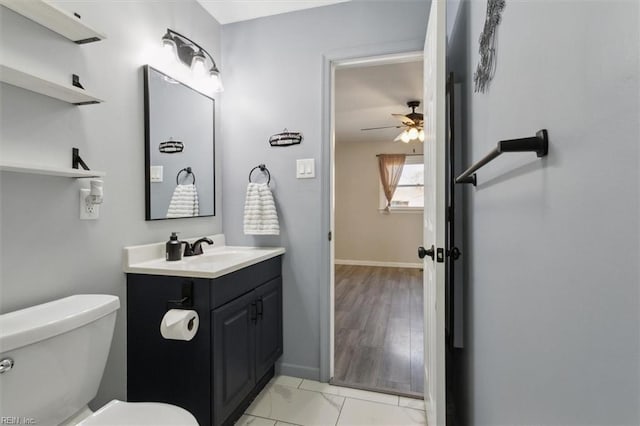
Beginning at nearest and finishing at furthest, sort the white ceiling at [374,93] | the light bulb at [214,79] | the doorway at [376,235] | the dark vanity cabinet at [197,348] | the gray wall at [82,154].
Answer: the gray wall at [82,154]
the dark vanity cabinet at [197,348]
the light bulb at [214,79]
the doorway at [376,235]
the white ceiling at [374,93]

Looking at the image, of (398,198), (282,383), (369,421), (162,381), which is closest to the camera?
(162,381)

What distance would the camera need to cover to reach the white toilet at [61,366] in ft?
2.98

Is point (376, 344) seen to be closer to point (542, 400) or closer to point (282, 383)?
point (282, 383)

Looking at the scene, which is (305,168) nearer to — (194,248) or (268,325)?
(194,248)

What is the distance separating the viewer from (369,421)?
169 centimetres

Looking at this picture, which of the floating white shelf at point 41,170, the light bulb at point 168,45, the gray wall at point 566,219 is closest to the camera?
the gray wall at point 566,219

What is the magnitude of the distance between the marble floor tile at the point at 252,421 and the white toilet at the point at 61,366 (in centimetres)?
67

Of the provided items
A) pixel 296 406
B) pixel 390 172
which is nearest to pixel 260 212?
pixel 296 406

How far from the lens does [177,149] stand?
6.25 ft

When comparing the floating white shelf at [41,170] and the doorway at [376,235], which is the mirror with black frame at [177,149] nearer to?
the floating white shelf at [41,170]

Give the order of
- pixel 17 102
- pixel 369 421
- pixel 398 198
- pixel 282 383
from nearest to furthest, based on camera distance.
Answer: pixel 17 102
pixel 369 421
pixel 282 383
pixel 398 198

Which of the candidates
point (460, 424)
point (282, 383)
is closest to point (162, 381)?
point (282, 383)

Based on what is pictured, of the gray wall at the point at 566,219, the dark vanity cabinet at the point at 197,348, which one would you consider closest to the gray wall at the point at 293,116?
the dark vanity cabinet at the point at 197,348

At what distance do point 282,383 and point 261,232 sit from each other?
1.00m
